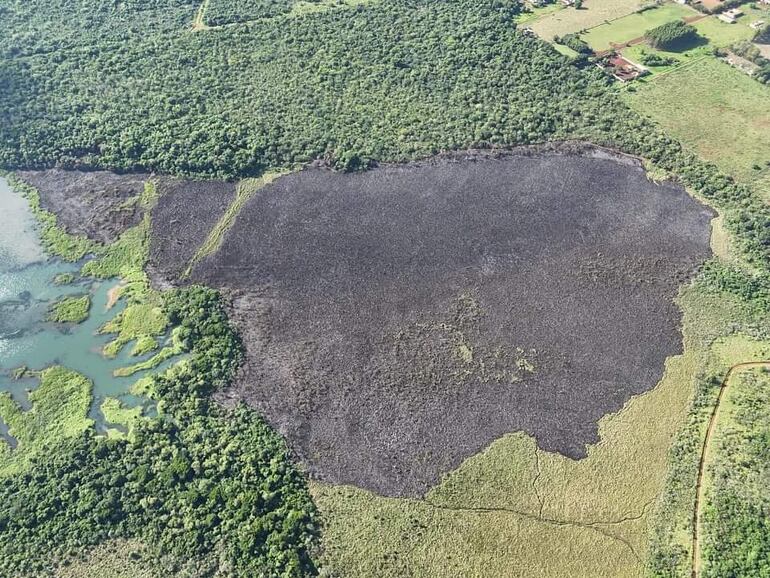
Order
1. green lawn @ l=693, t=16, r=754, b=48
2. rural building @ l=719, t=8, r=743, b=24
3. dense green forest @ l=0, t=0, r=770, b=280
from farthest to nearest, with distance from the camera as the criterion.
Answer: rural building @ l=719, t=8, r=743, b=24 < green lawn @ l=693, t=16, r=754, b=48 < dense green forest @ l=0, t=0, r=770, b=280

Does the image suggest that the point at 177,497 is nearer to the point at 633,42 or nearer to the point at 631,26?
the point at 633,42

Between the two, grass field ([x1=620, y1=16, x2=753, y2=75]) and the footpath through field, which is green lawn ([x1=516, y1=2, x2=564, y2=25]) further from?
grass field ([x1=620, y1=16, x2=753, y2=75])

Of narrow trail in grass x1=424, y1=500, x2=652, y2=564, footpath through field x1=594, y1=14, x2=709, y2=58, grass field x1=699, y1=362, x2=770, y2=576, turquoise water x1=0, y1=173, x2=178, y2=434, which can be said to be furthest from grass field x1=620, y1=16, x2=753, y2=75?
turquoise water x1=0, y1=173, x2=178, y2=434

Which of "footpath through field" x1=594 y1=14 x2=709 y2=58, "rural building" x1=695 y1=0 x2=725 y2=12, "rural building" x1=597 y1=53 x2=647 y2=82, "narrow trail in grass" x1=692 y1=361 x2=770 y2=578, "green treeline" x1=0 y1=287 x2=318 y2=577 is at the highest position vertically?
"rural building" x1=695 y1=0 x2=725 y2=12

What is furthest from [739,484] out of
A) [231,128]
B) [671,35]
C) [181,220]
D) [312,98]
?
[671,35]

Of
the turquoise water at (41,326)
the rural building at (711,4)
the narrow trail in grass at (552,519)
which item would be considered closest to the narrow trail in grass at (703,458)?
the narrow trail in grass at (552,519)

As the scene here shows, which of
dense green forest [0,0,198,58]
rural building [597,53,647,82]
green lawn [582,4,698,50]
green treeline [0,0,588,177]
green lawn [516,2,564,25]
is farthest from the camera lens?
green lawn [516,2,564,25]
